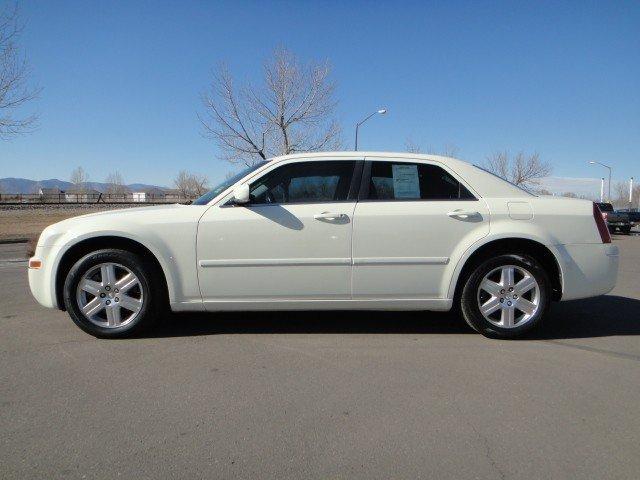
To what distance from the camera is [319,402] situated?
2863 millimetres

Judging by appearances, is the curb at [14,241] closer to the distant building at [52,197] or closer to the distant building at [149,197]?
the distant building at [52,197]

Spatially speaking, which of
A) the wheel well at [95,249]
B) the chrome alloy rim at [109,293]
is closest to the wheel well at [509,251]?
the wheel well at [95,249]

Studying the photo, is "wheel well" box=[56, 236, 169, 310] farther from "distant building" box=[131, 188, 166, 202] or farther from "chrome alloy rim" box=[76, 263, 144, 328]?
"distant building" box=[131, 188, 166, 202]

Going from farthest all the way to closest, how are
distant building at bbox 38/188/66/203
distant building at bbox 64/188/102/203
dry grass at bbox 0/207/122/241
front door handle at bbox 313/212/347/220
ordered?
distant building at bbox 64/188/102/203 < distant building at bbox 38/188/66/203 < dry grass at bbox 0/207/122/241 < front door handle at bbox 313/212/347/220

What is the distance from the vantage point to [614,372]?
11.0ft

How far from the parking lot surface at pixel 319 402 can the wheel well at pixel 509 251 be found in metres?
0.51

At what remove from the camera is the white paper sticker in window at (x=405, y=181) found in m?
4.11

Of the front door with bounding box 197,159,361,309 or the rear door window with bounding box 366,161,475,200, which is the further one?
the rear door window with bounding box 366,161,475,200

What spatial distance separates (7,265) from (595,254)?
9.64 m

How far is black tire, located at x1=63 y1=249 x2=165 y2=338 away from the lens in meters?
3.92

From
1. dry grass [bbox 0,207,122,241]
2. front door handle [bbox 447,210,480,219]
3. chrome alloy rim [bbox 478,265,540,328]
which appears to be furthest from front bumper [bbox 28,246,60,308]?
dry grass [bbox 0,207,122,241]

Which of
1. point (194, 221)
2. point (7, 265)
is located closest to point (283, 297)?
point (194, 221)

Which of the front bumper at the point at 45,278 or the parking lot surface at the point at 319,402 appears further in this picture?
the front bumper at the point at 45,278

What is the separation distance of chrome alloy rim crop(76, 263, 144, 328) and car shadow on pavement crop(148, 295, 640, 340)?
0.36m
